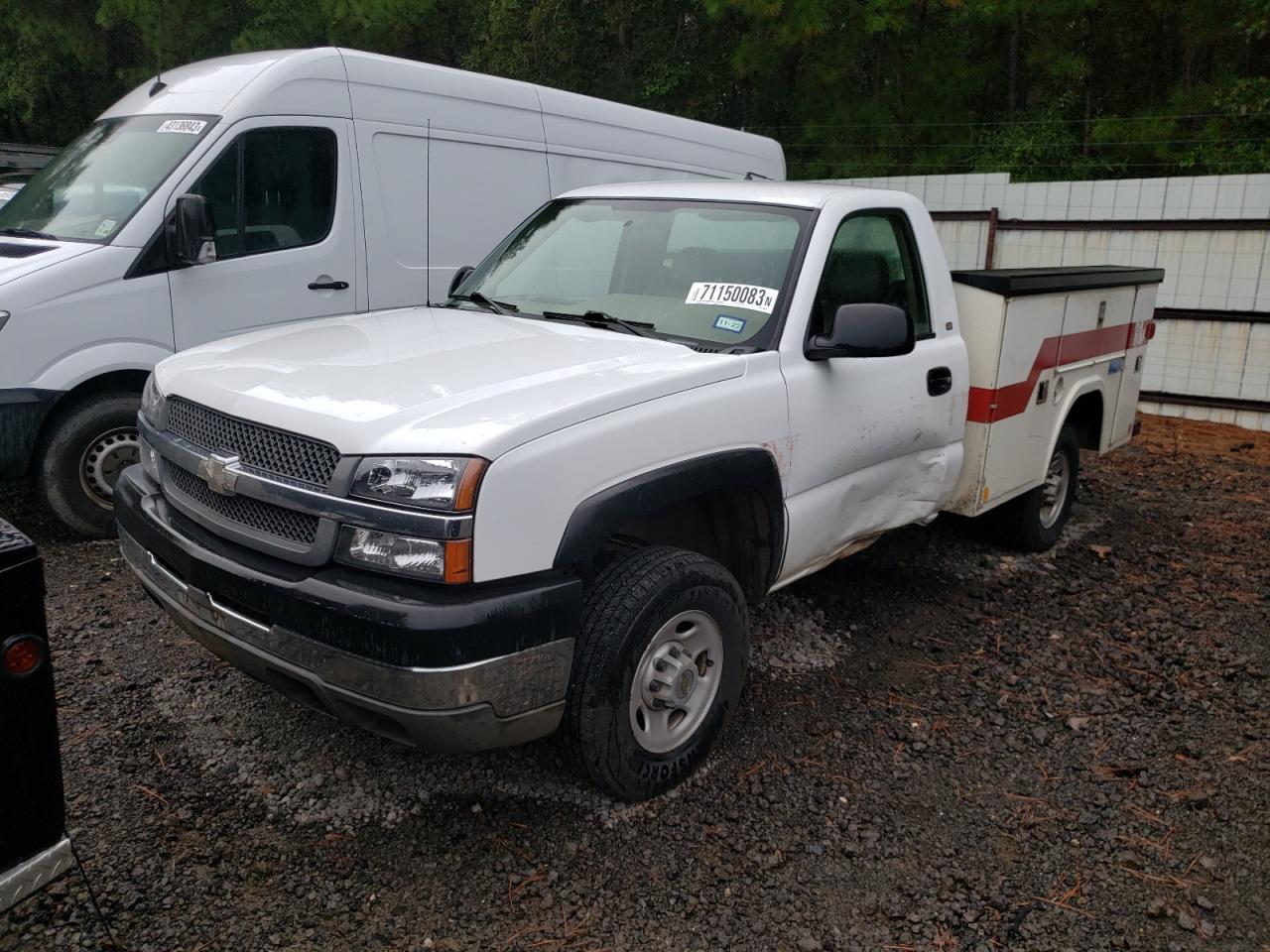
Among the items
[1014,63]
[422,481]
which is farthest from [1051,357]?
[1014,63]

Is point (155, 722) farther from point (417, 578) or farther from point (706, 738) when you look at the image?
point (706, 738)

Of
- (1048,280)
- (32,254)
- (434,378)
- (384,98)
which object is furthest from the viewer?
(384,98)

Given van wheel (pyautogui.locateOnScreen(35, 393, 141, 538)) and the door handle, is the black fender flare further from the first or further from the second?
van wheel (pyautogui.locateOnScreen(35, 393, 141, 538))

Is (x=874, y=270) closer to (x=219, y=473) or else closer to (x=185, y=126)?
(x=219, y=473)

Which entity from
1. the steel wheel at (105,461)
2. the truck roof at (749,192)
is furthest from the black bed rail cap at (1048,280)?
the steel wheel at (105,461)

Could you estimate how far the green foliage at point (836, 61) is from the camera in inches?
574

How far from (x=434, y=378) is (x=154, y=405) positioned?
1177 millimetres

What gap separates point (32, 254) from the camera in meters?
5.32

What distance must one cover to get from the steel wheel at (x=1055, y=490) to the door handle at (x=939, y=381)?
Result: 1612 mm

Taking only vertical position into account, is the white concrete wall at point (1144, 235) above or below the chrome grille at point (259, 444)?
above

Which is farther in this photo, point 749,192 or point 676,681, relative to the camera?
point 749,192

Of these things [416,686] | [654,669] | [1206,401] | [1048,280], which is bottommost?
[1206,401]

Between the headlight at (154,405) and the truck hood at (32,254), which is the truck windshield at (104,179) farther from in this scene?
the headlight at (154,405)

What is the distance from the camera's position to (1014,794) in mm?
3486
